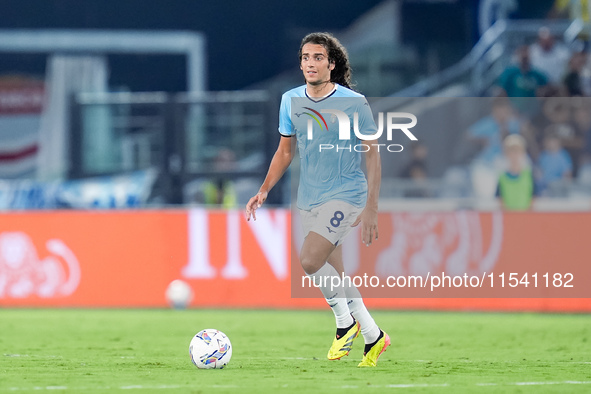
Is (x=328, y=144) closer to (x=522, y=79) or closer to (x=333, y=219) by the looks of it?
(x=333, y=219)

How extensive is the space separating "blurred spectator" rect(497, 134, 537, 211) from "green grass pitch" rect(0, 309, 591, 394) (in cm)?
157

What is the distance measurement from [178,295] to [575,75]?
7.30m

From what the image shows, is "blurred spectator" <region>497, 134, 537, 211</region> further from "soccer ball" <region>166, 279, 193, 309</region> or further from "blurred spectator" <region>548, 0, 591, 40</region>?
"blurred spectator" <region>548, 0, 591, 40</region>

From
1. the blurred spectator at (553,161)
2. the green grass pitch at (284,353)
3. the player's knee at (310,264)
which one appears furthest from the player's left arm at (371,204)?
the blurred spectator at (553,161)

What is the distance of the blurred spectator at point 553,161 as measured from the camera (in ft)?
50.0

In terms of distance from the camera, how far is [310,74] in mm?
8141

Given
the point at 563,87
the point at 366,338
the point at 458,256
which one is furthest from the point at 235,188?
the point at 366,338

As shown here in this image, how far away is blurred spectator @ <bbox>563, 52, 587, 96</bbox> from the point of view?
17094 mm

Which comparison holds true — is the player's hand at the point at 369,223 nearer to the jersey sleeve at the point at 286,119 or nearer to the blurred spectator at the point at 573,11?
the jersey sleeve at the point at 286,119

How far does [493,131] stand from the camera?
1559 cm

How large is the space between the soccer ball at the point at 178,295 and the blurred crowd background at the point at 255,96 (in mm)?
1919

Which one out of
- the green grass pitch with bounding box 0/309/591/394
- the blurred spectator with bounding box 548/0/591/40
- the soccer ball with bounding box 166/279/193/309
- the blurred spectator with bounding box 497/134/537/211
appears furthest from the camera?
the blurred spectator with bounding box 548/0/591/40

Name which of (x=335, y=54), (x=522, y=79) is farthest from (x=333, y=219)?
(x=522, y=79)

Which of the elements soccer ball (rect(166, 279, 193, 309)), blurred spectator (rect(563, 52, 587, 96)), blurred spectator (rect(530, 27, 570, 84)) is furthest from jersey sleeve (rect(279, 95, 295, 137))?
blurred spectator (rect(530, 27, 570, 84))
